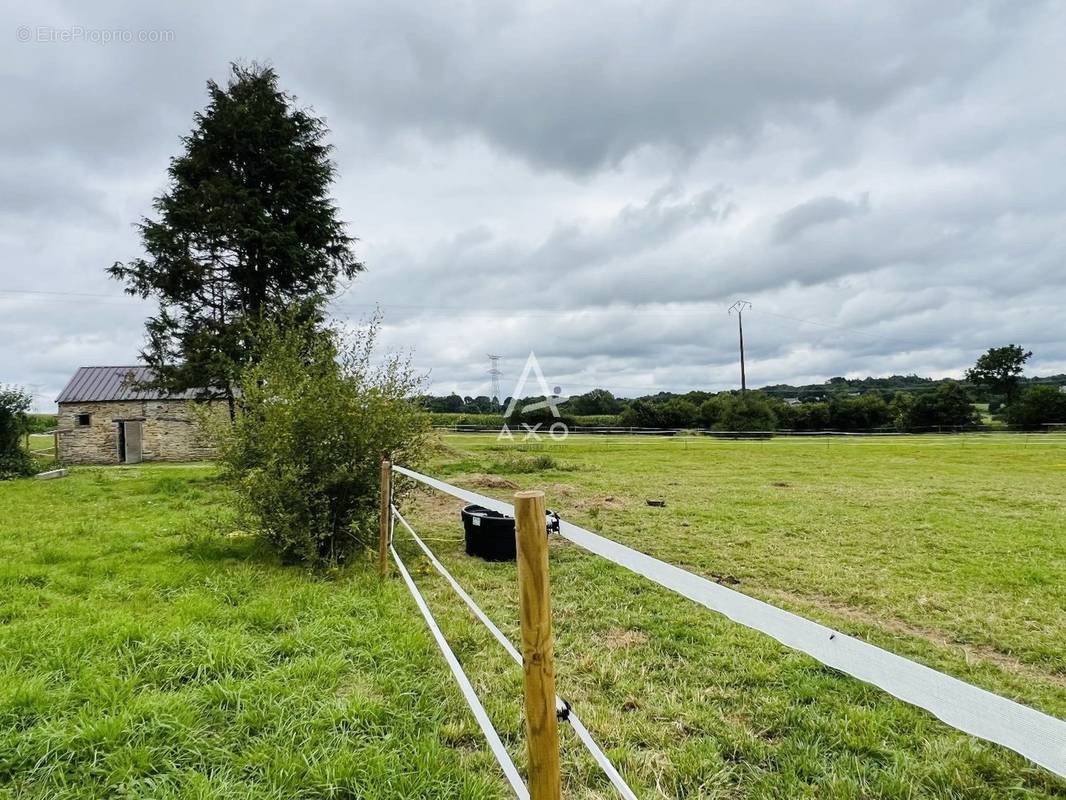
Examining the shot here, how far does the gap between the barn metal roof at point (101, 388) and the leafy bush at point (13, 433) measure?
6890mm

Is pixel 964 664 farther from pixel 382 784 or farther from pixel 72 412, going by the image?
pixel 72 412

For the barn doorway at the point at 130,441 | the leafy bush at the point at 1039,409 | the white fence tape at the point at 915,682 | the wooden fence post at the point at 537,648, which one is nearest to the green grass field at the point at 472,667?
the wooden fence post at the point at 537,648

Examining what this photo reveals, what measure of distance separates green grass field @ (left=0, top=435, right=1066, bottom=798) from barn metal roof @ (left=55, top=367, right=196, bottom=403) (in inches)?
882

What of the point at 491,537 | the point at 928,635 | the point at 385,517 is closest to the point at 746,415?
the point at 491,537

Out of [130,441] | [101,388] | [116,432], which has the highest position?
[101,388]

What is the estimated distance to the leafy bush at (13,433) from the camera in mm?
17750

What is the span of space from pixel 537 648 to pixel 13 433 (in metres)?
23.8

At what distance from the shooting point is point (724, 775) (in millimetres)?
2498

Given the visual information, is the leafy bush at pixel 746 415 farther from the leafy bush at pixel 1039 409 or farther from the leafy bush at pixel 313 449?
the leafy bush at pixel 313 449

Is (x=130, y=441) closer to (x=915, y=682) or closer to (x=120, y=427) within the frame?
(x=120, y=427)

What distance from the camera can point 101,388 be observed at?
27078mm

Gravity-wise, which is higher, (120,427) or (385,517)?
(120,427)

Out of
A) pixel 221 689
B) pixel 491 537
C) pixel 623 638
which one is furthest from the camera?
pixel 491 537

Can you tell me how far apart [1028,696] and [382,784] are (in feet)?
12.2
